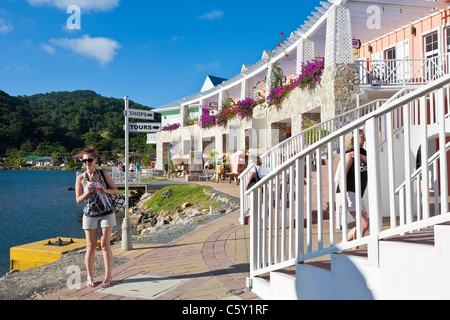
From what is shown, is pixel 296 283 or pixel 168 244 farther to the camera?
pixel 168 244

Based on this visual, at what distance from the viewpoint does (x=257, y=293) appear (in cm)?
348

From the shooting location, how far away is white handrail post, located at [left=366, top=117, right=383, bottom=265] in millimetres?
2248

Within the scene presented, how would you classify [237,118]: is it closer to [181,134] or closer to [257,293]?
[181,134]

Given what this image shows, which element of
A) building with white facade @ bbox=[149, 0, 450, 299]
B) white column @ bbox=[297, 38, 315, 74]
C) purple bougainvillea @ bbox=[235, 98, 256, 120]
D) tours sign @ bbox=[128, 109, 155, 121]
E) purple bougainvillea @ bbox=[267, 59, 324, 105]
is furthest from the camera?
purple bougainvillea @ bbox=[235, 98, 256, 120]

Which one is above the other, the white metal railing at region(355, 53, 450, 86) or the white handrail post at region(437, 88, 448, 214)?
the white metal railing at region(355, 53, 450, 86)

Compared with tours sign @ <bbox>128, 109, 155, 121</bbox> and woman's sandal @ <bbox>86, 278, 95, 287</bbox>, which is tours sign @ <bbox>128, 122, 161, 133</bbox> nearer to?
tours sign @ <bbox>128, 109, 155, 121</bbox>

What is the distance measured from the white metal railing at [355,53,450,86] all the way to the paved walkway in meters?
8.19

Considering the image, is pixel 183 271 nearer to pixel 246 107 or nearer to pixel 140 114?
pixel 140 114

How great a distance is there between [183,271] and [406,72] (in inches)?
459

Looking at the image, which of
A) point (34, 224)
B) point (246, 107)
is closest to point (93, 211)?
point (34, 224)

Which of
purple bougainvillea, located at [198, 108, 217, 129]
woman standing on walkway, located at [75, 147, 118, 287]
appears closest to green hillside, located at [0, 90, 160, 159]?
purple bougainvillea, located at [198, 108, 217, 129]

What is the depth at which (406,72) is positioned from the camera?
1252 centimetres
